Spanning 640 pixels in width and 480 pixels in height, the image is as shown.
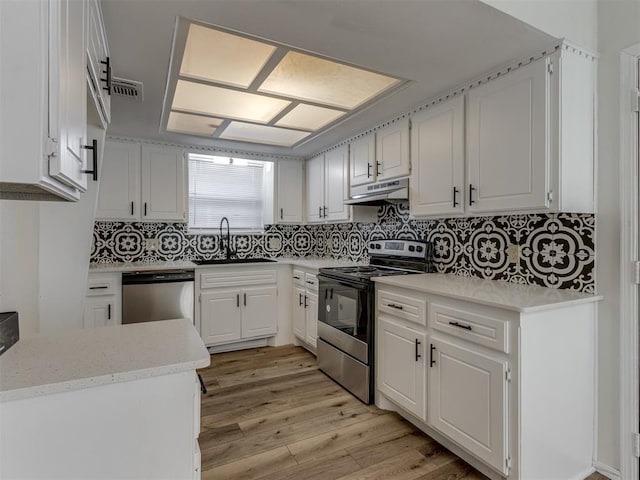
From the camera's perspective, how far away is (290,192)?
424 cm

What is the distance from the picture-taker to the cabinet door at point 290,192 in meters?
4.18

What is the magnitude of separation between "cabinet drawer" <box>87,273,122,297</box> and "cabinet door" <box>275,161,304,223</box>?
1.82 meters

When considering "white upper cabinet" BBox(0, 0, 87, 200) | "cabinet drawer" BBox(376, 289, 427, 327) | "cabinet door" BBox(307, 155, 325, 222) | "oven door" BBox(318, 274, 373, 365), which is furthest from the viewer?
"cabinet door" BBox(307, 155, 325, 222)

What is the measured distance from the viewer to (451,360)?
1918 mm

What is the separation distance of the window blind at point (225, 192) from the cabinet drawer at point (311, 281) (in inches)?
45.9

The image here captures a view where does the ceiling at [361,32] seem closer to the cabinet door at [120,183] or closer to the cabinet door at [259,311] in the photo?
the cabinet door at [120,183]

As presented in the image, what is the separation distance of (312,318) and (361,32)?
2.54 metres

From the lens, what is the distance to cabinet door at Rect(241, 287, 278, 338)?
3648 millimetres

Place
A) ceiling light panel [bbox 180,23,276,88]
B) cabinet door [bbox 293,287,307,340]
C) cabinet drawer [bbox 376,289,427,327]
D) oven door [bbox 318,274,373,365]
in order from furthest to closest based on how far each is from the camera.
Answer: cabinet door [bbox 293,287,307,340] → oven door [bbox 318,274,373,365] → cabinet drawer [bbox 376,289,427,327] → ceiling light panel [bbox 180,23,276,88]

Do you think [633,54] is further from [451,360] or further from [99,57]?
[99,57]

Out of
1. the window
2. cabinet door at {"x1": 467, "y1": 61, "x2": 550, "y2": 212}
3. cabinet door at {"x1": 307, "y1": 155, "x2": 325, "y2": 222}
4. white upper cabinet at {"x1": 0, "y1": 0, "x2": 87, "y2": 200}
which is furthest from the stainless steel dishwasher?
cabinet door at {"x1": 467, "y1": 61, "x2": 550, "y2": 212}

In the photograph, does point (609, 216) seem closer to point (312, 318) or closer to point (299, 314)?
point (312, 318)

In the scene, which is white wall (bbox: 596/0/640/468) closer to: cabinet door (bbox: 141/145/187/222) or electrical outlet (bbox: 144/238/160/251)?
cabinet door (bbox: 141/145/187/222)

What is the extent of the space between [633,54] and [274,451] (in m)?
2.90
